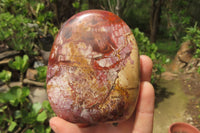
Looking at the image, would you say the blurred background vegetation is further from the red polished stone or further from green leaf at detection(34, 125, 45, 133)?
the red polished stone

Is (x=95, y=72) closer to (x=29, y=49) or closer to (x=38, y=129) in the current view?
(x=38, y=129)

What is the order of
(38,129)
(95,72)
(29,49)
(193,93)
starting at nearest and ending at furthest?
(95,72)
(38,129)
(29,49)
(193,93)

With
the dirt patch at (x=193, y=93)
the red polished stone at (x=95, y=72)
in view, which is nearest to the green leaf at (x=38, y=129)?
the red polished stone at (x=95, y=72)

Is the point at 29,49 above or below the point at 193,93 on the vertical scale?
above

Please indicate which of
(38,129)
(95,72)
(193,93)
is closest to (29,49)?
(38,129)

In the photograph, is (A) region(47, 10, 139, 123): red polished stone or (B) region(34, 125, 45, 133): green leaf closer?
(A) region(47, 10, 139, 123): red polished stone

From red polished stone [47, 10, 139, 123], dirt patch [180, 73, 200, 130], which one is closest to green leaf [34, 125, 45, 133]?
red polished stone [47, 10, 139, 123]
